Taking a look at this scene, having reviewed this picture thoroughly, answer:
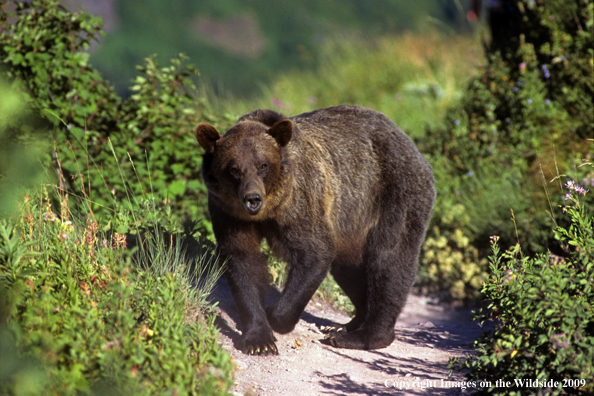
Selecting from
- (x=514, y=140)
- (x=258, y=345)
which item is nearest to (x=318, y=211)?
(x=258, y=345)

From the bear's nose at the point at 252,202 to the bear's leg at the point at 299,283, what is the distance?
55 cm

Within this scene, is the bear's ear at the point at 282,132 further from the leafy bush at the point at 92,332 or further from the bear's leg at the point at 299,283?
the leafy bush at the point at 92,332

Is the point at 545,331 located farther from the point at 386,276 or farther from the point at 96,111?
the point at 96,111

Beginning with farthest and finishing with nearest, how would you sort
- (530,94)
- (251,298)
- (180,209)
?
(530,94) < (180,209) < (251,298)

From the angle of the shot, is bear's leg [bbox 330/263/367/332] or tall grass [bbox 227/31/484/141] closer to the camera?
bear's leg [bbox 330/263/367/332]

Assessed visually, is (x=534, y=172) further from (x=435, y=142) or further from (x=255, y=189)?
(x=255, y=189)

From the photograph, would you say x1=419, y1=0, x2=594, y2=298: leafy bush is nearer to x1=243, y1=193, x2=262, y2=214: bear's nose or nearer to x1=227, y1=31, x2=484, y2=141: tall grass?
x1=227, y1=31, x2=484, y2=141: tall grass

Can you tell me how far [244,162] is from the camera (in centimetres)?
407

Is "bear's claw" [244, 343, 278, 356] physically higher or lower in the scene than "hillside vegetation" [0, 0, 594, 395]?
lower

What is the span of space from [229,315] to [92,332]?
1.90 m

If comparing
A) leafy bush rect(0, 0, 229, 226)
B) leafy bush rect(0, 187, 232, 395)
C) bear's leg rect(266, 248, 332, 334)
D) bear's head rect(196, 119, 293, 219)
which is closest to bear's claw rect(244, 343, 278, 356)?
bear's leg rect(266, 248, 332, 334)

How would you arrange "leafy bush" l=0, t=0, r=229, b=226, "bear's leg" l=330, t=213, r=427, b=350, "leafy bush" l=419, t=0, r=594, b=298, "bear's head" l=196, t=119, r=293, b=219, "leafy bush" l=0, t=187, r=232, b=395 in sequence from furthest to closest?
"leafy bush" l=419, t=0, r=594, b=298 < "leafy bush" l=0, t=0, r=229, b=226 < "bear's leg" l=330, t=213, r=427, b=350 < "bear's head" l=196, t=119, r=293, b=219 < "leafy bush" l=0, t=187, r=232, b=395

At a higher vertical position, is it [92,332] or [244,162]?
[244,162]

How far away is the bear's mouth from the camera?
3.88 meters
